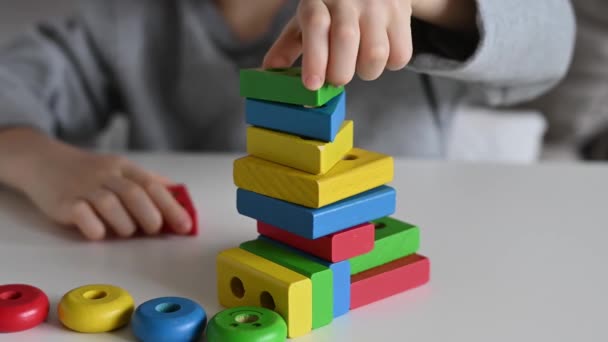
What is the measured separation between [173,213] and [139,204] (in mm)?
30

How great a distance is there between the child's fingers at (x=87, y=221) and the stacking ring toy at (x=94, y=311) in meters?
0.14

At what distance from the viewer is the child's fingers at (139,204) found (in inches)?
26.1

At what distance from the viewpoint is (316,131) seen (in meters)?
0.50

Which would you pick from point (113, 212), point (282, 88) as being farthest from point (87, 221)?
point (282, 88)

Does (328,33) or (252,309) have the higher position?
(328,33)

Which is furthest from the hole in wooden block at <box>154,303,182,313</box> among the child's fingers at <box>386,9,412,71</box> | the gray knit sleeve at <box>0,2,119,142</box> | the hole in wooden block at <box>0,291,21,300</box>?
the gray knit sleeve at <box>0,2,119,142</box>

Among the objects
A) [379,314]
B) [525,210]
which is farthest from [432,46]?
[379,314]

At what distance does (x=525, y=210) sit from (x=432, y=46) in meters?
0.17

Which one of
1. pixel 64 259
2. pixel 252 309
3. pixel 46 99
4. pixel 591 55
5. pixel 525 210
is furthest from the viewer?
pixel 591 55

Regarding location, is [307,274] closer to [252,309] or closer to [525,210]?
[252,309]

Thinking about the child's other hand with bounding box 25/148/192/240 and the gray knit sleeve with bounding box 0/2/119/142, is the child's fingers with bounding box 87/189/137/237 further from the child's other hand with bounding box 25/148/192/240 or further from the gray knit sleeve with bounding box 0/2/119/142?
the gray knit sleeve with bounding box 0/2/119/142

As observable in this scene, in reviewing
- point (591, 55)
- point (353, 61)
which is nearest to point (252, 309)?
point (353, 61)

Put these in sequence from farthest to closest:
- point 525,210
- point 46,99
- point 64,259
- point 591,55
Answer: point 591,55 → point 46,99 → point 525,210 → point 64,259

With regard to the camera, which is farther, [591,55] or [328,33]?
[591,55]
